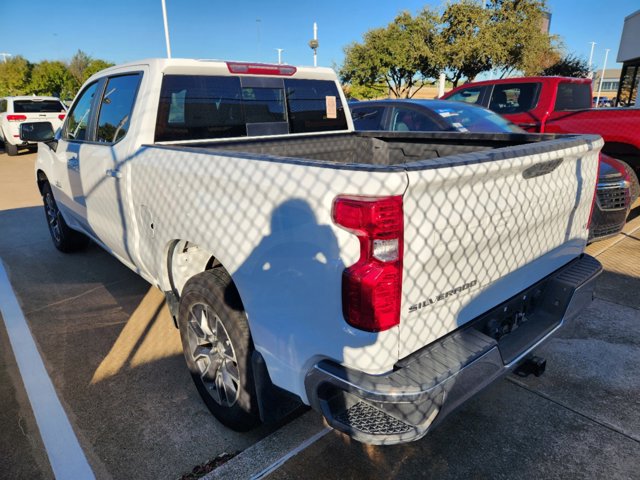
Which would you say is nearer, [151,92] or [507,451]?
[507,451]

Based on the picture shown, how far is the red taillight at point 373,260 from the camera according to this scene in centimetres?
159

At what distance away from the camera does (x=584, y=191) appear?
2637 mm

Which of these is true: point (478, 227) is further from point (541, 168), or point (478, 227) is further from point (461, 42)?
point (461, 42)

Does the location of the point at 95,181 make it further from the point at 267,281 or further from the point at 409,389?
the point at 409,389

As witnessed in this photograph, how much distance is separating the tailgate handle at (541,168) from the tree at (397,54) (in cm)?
2535

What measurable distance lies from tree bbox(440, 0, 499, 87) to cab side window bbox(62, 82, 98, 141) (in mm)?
23351

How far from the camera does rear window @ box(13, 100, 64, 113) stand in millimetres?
14852

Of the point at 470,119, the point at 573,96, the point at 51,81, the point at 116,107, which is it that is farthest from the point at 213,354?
the point at 51,81

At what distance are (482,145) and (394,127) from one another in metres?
2.80

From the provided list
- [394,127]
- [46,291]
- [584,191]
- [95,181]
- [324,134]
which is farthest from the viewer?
[394,127]

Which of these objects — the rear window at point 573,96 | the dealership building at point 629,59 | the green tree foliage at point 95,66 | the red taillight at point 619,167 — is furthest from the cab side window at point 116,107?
the green tree foliage at point 95,66

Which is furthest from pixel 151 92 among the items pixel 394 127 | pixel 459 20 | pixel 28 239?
pixel 459 20

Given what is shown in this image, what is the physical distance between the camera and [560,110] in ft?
24.4

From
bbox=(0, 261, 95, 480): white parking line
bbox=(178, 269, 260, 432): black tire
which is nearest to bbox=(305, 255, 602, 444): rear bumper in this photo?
bbox=(178, 269, 260, 432): black tire
